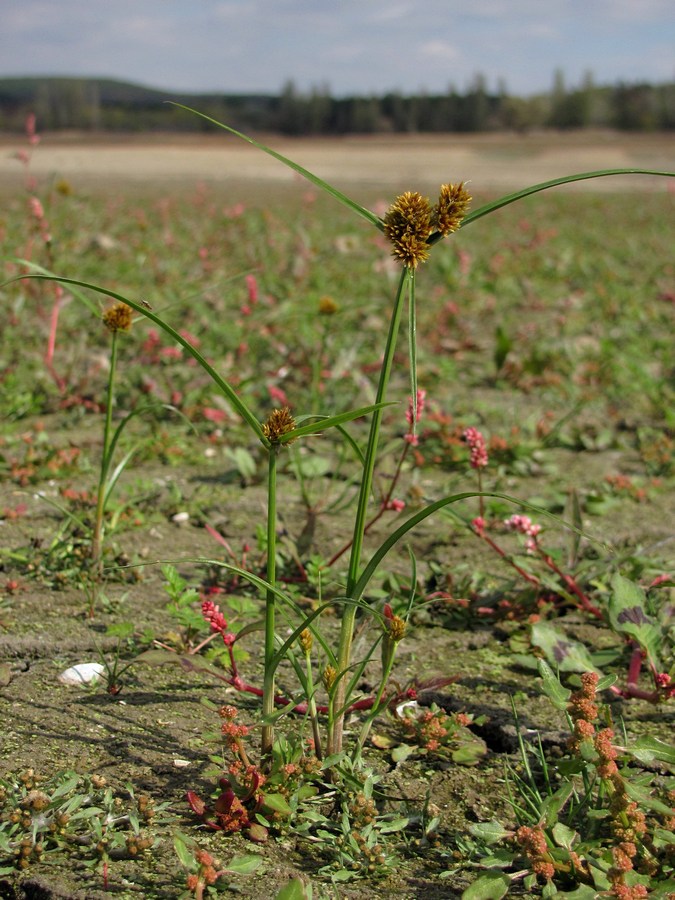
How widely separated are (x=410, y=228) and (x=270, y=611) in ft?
2.10

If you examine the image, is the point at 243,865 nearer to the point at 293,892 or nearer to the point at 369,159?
the point at 293,892

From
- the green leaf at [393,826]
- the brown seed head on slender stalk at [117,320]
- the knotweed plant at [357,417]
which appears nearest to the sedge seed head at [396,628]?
the knotweed plant at [357,417]

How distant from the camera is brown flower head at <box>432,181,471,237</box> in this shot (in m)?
1.25

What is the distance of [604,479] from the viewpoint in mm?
3260

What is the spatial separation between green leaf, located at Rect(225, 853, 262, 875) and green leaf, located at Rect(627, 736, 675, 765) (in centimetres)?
66

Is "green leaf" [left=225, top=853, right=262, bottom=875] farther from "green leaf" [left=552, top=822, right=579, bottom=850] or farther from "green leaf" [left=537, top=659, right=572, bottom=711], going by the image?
"green leaf" [left=537, top=659, right=572, bottom=711]

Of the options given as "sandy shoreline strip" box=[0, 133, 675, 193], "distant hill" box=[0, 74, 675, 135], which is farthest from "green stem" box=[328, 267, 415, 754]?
"distant hill" box=[0, 74, 675, 135]

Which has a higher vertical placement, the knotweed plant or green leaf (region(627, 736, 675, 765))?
the knotweed plant

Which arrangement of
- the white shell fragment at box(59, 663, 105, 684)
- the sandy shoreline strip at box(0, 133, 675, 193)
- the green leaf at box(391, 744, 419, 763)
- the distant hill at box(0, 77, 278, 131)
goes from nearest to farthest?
the green leaf at box(391, 744, 419, 763), the white shell fragment at box(59, 663, 105, 684), the sandy shoreline strip at box(0, 133, 675, 193), the distant hill at box(0, 77, 278, 131)

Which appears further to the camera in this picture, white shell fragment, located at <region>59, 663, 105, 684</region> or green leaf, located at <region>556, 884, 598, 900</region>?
white shell fragment, located at <region>59, 663, 105, 684</region>

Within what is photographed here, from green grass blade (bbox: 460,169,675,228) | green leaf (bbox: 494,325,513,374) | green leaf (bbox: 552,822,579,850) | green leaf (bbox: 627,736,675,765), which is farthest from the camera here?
green leaf (bbox: 494,325,513,374)

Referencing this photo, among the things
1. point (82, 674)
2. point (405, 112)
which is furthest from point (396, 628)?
point (405, 112)

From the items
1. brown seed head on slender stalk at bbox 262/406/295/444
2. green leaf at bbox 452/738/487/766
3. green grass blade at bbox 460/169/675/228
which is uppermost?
green grass blade at bbox 460/169/675/228

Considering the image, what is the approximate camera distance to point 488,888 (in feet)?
4.47
